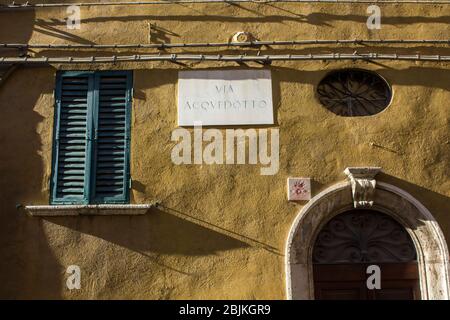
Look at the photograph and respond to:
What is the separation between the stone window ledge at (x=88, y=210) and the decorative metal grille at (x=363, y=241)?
2.24 m

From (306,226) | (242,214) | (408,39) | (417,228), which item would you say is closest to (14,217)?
(242,214)

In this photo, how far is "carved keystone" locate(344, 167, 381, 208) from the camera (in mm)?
8555

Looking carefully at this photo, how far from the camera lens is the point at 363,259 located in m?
8.55

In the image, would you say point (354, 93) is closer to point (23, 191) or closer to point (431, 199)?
point (431, 199)

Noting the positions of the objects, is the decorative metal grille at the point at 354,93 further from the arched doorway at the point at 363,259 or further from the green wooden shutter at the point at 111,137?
the green wooden shutter at the point at 111,137

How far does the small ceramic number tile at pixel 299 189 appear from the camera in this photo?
339 inches

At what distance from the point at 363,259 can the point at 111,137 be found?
3.50 meters

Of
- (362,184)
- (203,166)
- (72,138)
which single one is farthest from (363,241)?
(72,138)

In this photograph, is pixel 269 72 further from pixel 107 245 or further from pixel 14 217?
pixel 14 217

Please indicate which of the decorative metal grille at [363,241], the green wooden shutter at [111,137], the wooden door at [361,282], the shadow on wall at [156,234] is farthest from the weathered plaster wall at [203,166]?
the wooden door at [361,282]

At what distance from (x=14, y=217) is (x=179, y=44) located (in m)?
3.06

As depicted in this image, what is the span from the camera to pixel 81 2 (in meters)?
9.48

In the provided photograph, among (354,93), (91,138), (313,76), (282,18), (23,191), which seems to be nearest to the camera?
(23,191)

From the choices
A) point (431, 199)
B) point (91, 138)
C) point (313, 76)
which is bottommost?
point (431, 199)
